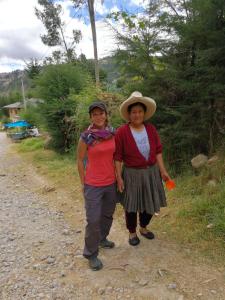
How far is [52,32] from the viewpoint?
2575cm

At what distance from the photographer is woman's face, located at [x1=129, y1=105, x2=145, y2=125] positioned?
3.28m

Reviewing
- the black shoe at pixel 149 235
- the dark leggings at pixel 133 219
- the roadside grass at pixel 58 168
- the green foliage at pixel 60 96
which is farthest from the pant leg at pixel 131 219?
the green foliage at pixel 60 96

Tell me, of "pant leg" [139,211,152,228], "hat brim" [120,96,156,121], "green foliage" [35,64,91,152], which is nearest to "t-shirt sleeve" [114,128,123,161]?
"hat brim" [120,96,156,121]

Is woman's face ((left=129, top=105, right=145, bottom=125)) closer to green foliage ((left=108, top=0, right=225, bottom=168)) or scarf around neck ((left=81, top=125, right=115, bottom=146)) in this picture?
scarf around neck ((left=81, top=125, right=115, bottom=146))

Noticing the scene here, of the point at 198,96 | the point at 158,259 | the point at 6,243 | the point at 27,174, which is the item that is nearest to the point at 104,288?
the point at 158,259

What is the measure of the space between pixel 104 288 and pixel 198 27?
13.3 ft

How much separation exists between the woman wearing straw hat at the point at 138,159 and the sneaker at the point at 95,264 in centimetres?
62

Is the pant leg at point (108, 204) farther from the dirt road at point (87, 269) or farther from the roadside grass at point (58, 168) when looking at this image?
the roadside grass at point (58, 168)

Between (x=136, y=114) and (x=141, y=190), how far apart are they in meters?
0.84

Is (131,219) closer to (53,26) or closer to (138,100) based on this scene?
(138,100)

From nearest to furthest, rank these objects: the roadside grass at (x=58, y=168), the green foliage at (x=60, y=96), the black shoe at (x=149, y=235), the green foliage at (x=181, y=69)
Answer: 1. the black shoe at (x=149, y=235)
2. the green foliage at (x=181, y=69)
3. the roadside grass at (x=58, y=168)
4. the green foliage at (x=60, y=96)

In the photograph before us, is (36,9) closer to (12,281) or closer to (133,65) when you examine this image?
(133,65)

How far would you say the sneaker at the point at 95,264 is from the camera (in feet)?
10.7

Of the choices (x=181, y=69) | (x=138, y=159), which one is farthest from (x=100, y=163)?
(x=181, y=69)
